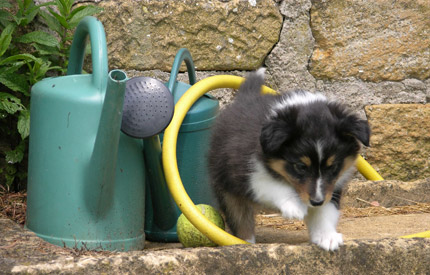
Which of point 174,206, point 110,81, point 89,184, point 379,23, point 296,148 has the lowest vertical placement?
point 174,206

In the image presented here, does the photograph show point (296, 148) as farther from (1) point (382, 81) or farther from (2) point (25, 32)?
(2) point (25, 32)

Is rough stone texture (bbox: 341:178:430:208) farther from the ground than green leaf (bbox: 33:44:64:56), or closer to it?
closer to it

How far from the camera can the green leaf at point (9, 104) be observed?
8.31ft

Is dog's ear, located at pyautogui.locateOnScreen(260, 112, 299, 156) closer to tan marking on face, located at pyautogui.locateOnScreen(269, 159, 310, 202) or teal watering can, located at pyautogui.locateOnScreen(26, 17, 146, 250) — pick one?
tan marking on face, located at pyautogui.locateOnScreen(269, 159, 310, 202)

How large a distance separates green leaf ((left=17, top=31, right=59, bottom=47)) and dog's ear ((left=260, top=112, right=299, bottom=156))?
1.15 metres

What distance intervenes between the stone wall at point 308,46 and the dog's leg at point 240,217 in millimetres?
852

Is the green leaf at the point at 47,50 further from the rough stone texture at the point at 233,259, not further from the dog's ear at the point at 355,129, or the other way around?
the dog's ear at the point at 355,129

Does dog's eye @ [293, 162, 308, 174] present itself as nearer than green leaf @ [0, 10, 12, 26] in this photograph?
Yes

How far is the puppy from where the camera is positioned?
1.99 metres

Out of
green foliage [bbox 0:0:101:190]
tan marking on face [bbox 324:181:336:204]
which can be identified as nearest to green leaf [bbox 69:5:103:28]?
green foliage [bbox 0:0:101:190]

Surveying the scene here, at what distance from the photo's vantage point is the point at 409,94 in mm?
3125

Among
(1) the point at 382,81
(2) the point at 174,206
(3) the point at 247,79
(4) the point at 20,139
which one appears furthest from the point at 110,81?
(1) the point at 382,81

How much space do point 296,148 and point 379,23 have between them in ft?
4.55

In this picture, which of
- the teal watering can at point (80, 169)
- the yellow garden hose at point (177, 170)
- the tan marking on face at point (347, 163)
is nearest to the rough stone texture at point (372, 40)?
the yellow garden hose at point (177, 170)
